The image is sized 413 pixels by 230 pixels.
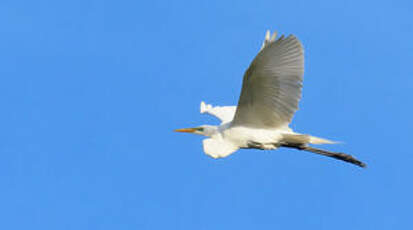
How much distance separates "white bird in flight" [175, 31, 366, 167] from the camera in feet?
32.1

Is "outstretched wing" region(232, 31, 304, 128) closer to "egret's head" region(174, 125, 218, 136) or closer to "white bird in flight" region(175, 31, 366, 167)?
"white bird in flight" region(175, 31, 366, 167)

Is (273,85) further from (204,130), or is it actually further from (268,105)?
(204,130)

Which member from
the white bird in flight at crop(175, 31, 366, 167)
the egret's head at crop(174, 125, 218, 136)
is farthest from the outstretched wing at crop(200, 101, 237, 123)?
the white bird in flight at crop(175, 31, 366, 167)

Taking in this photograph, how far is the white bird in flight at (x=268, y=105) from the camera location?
385 inches

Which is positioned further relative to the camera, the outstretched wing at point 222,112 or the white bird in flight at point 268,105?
the outstretched wing at point 222,112

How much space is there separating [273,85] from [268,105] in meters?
0.47

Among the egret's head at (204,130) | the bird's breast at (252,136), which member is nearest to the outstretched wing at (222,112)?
the egret's head at (204,130)

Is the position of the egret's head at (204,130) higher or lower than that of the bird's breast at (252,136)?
higher

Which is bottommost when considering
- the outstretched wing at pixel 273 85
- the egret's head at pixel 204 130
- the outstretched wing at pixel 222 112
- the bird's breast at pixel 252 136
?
the bird's breast at pixel 252 136

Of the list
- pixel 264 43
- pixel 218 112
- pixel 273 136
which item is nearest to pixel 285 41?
pixel 264 43

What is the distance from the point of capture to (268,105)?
1051 cm

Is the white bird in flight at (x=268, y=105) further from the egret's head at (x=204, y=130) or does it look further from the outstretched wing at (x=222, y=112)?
the outstretched wing at (x=222, y=112)

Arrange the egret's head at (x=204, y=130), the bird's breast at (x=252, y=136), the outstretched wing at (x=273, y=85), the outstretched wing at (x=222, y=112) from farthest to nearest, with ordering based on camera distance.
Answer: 1. the outstretched wing at (x=222, y=112)
2. the egret's head at (x=204, y=130)
3. the bird's breast at (x=252, y=136)
4. the outstretched wing at (x=273, y=85)

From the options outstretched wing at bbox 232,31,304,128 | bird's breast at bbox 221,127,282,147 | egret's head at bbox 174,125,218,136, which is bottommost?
bird's breast at bbox 221,127,282,147
